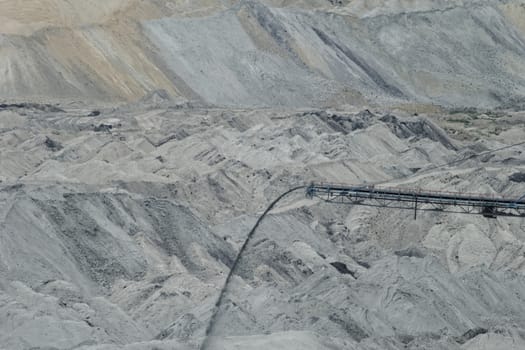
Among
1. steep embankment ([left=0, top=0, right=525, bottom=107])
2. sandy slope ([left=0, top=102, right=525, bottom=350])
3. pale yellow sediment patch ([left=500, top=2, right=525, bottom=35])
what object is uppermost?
sandy slope ([left=0, top=102, right=525, bottom=350])

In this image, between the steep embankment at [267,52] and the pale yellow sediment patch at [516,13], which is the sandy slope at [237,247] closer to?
the steep embankment at [267,52]

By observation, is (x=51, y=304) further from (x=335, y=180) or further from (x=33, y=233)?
(x=335, y=180)

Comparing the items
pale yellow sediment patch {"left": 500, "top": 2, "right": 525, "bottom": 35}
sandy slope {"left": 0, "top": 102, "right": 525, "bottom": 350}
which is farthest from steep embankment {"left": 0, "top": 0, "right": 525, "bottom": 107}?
sandy slope {"left": 0, "top": 102, "right": 525, "bottom": 350}

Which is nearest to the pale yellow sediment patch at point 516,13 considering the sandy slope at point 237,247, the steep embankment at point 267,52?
the steep embankment at point 267,52

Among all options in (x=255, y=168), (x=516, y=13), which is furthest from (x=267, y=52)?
(x=255, y=168)

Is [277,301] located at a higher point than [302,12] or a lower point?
higher

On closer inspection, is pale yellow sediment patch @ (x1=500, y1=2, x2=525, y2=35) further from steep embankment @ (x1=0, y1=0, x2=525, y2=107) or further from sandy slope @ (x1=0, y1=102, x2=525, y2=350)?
sandy slope @ (x1=0, y1=102, x2=525, y2=350)

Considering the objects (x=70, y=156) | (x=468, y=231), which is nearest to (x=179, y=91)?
(x=70, y=156)

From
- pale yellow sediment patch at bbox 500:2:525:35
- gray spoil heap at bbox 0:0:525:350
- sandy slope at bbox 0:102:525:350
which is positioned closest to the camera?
sandy slope at bbox 0:102:525:350
